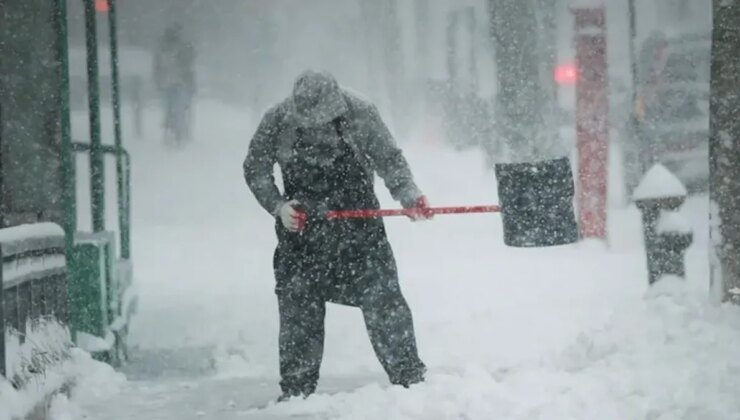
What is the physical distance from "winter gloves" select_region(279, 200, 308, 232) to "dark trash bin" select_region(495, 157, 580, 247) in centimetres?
104

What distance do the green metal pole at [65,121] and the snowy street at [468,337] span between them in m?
1.07

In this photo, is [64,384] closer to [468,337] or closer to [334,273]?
[334,273]

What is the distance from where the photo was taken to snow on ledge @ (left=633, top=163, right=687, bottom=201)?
8.44 m

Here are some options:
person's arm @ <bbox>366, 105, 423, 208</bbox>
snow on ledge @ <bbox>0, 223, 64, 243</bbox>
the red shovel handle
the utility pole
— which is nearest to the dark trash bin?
the red shovel handle

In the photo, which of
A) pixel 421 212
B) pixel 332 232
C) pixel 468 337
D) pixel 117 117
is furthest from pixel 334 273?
pixel 117 117

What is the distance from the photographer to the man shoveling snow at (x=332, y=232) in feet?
20.2

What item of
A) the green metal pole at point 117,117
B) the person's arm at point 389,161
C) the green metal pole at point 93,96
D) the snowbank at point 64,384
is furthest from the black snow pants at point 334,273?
the green metal pole at point 117,117

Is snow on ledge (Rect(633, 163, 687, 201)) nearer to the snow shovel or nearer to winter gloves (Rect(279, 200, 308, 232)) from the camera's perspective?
the snow shovel

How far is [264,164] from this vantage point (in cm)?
623

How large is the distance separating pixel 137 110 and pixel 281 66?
12.0m

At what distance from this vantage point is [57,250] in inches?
268

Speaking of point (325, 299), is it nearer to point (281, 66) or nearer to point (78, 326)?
point (78, 326)

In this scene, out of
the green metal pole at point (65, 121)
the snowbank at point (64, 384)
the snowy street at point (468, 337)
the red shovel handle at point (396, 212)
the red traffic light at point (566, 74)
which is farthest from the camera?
the red traffic light at point (566, 74)

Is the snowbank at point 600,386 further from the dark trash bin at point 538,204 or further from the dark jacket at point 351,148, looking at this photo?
the dark jacket at point 351,148
